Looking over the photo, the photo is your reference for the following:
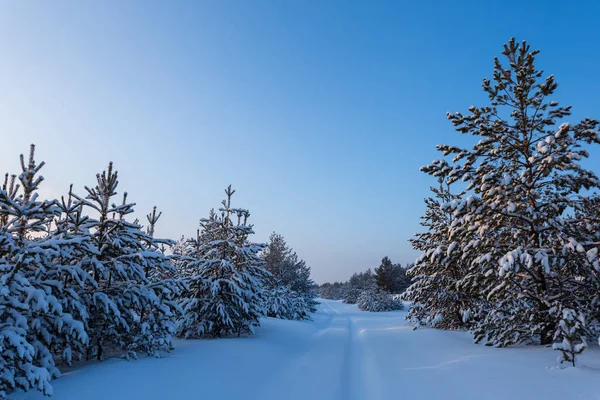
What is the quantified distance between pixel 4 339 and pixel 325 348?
1000cm

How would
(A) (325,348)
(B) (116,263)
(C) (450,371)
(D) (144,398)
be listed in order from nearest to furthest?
(D) (144,398)
(B) (116,263)
(C) (450,371)
(A) (325,348)

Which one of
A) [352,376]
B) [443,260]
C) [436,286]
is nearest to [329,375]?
[352,376]

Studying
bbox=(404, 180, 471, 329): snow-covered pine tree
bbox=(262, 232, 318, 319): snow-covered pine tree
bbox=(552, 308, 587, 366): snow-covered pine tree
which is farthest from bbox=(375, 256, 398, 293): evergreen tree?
bbox=(552, 308, 587, 366): snow-covered pine tree

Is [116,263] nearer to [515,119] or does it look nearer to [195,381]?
[195,381]

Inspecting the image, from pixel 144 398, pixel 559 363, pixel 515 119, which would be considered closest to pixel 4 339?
pixel 144 398

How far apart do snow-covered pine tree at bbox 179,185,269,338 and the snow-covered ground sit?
47.4 inches

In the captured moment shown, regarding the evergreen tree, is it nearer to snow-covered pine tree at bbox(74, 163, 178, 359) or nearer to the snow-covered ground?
the snow-covered ground

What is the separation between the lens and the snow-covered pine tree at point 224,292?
11.6 meters

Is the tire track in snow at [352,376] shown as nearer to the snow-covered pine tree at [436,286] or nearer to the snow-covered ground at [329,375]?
the snow-covered ground at [329,375]

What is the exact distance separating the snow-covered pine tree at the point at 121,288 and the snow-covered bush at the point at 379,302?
3627cm

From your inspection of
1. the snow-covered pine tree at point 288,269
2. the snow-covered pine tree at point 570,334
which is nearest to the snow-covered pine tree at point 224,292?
the snow-covered pine tree at point 570,334

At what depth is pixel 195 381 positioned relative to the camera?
6.71 metres

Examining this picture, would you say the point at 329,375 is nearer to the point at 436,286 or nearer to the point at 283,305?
the point at 436,286

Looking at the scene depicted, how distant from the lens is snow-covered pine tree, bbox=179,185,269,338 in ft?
38.1
